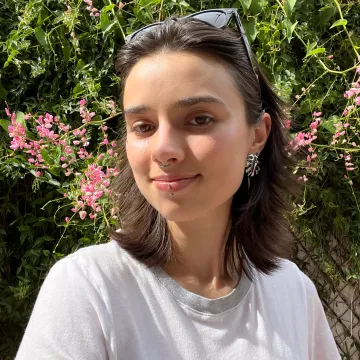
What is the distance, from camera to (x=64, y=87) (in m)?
1.77

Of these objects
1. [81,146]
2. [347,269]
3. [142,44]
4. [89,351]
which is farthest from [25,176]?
[347,269]

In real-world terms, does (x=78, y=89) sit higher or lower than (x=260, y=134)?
higher

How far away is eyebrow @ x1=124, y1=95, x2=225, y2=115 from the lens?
0.91 m

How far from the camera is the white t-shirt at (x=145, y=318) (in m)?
0.86

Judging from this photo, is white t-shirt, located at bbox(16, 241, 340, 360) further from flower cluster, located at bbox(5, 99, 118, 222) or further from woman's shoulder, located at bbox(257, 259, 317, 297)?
flower cluster, located at bbox(5, 99, 118, 222)

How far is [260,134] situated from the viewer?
1.16m

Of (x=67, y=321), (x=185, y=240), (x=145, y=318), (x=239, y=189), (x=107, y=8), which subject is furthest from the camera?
(x=107, y=8)

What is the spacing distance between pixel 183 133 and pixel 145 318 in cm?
35

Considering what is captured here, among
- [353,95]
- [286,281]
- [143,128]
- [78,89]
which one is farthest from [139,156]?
[353,95]

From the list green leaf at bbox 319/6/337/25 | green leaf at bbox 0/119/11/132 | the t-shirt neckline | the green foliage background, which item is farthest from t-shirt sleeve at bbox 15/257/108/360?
green leaf at bbox 319/6/337/25

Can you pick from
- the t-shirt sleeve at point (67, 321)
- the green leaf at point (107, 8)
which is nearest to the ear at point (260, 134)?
the t-shirt sleeve at point (67, 321)

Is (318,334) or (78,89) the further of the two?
(78,89)

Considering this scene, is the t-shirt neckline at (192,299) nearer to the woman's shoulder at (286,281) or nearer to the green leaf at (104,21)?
the woman's shoulder at (286,281)

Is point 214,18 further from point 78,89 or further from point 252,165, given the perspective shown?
point 78,89
